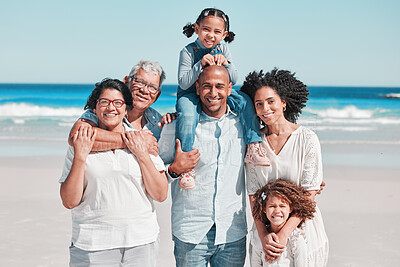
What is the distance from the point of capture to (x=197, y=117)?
11.7 ft

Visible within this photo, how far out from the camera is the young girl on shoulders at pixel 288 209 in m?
3.27

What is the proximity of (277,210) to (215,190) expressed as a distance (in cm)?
50

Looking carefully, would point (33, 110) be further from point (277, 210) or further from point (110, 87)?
point (277, 210)

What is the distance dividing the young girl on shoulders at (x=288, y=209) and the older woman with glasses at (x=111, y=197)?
789mm

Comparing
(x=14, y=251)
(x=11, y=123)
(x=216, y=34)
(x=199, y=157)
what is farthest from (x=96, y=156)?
(x=11, y=123)

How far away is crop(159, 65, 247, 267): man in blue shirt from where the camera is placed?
11.3 feet

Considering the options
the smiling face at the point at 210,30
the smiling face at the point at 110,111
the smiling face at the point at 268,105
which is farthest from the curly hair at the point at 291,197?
the smiling face at the point at 210,30

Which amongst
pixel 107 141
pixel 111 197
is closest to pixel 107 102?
pixel 107 141

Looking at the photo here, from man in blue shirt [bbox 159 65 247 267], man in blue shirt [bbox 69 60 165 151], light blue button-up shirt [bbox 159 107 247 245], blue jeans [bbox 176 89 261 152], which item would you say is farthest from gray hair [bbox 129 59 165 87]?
light blue button-up shirt [bbox 159 107 247 245]

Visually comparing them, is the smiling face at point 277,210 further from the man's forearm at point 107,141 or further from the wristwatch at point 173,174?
the man's forearm at point 107,141

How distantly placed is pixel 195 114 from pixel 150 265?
1196 mm

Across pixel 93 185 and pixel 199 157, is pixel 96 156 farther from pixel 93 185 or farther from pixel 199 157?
pixel 199 157

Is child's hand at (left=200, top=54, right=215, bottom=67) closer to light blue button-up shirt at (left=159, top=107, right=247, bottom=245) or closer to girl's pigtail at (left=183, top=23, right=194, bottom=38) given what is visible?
light blue button-up shirt at (left=159, top=107, right=247, bottom=245)

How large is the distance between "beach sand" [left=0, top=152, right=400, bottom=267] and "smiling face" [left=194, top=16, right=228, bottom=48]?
9.68 feet
